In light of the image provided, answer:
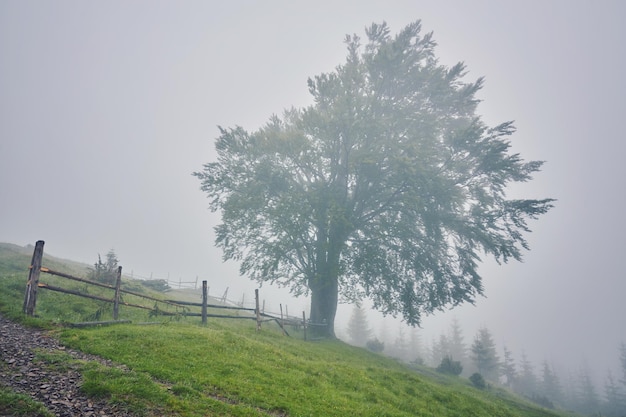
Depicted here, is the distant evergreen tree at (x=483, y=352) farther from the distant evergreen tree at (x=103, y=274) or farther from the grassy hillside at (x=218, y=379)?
the distant evergreen tree at (x=103, y=274)

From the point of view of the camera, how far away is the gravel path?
22.5 ft

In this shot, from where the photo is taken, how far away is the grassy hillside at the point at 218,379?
26.1 feet

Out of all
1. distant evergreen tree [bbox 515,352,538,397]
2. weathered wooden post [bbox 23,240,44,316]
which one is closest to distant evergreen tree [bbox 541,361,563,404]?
distant evergreen tree [bbox 515,352,538,397]

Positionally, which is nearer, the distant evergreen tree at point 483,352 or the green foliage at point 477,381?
the green foliage at point 477,381

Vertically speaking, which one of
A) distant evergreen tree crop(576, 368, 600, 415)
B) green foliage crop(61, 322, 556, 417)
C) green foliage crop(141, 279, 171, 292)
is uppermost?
green foliage crop(141, 279, 171, 292)

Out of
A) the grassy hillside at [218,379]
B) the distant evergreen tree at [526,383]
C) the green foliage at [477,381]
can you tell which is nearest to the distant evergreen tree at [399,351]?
the distant evergreen tree at [526,383]

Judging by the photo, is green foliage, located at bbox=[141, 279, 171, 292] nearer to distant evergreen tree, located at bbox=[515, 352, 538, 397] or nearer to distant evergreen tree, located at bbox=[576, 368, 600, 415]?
distant evergreen tree, located at bbox=[515, 352, 538, 397]

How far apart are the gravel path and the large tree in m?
19.1

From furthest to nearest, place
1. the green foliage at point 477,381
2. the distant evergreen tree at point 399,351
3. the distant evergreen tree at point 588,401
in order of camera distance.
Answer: the distant evergreen tree at point 399,351
the distant evergreen tree at point 588,401
the green foliage at point 477,381

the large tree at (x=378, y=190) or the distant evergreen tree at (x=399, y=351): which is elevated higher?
the large tree at (x=378, y=190)

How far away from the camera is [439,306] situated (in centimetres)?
2845

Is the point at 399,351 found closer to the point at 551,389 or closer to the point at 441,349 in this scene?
the point at 441,349

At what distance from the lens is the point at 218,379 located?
9.77 metres

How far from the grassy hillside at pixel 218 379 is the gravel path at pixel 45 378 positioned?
320mm
